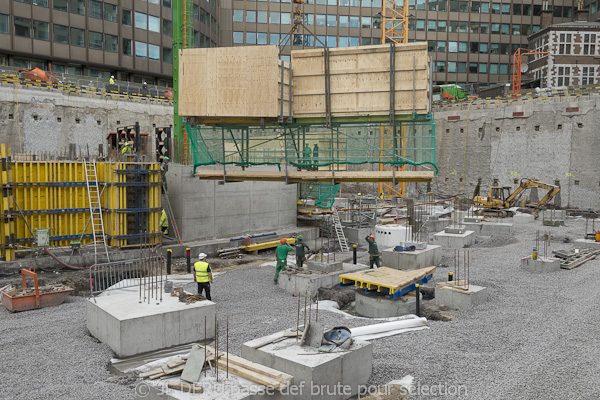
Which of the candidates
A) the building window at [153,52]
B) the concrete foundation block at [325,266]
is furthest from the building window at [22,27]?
the concrete foundation block at [325,266]

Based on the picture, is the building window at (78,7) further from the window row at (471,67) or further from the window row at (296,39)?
the window row at (471,67)

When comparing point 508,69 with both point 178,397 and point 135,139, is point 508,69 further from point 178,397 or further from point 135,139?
point 178,397

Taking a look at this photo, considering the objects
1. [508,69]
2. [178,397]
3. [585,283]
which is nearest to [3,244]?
[178,397]

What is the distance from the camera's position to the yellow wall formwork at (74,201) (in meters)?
19.2

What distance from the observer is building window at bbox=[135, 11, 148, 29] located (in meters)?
50.8

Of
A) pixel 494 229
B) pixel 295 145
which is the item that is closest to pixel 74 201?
pixel 295 145

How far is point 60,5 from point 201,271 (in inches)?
1641

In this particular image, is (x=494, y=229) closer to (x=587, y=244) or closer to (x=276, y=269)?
(x=587, y=244)

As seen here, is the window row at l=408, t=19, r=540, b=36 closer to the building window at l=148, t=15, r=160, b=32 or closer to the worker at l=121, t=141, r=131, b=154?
the building window at l=148, t=15, r=160, b=32

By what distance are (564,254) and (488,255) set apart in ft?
10.5

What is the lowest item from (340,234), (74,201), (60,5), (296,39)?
(340,234)

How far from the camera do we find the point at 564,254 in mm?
18797

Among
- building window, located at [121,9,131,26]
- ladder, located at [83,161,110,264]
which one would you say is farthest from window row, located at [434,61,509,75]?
ladder, located at [83,161,110,264]

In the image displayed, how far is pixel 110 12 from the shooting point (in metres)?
48.7
